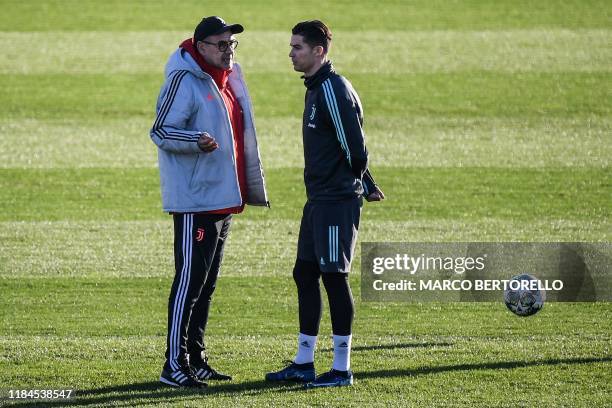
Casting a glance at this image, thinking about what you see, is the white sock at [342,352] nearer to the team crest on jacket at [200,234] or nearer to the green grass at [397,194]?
the team crest on jacket at [200,234]

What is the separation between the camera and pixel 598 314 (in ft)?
28.1

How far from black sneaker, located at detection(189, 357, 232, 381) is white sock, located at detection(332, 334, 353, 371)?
0.63 meters

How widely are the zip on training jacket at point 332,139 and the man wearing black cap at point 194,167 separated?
1.48ft

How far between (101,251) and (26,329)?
2645mm

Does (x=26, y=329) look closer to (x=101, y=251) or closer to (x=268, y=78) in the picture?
(x=101, y=251)

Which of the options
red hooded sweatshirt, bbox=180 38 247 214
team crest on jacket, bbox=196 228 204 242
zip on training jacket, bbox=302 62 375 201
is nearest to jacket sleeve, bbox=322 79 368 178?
zip on training jacket, bbox=302 62 375 201

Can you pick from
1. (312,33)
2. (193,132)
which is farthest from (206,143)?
(312,33)

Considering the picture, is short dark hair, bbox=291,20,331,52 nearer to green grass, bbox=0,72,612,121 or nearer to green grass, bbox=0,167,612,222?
green grass, bbox=0,167,612,222

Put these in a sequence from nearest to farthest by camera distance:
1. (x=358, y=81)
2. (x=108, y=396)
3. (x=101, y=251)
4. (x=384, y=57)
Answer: (x=108, y=396), (x=101, y=251), (x=358, y=81), (x=384, y=57)

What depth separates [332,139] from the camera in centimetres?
645

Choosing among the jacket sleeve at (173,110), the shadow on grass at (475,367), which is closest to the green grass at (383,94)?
the shadow on grass at (475,367)

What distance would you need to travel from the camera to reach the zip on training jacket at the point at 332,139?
6332 mm

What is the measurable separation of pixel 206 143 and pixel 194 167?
0.28 meters

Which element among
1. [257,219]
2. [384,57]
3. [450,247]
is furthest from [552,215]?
[384,57]
